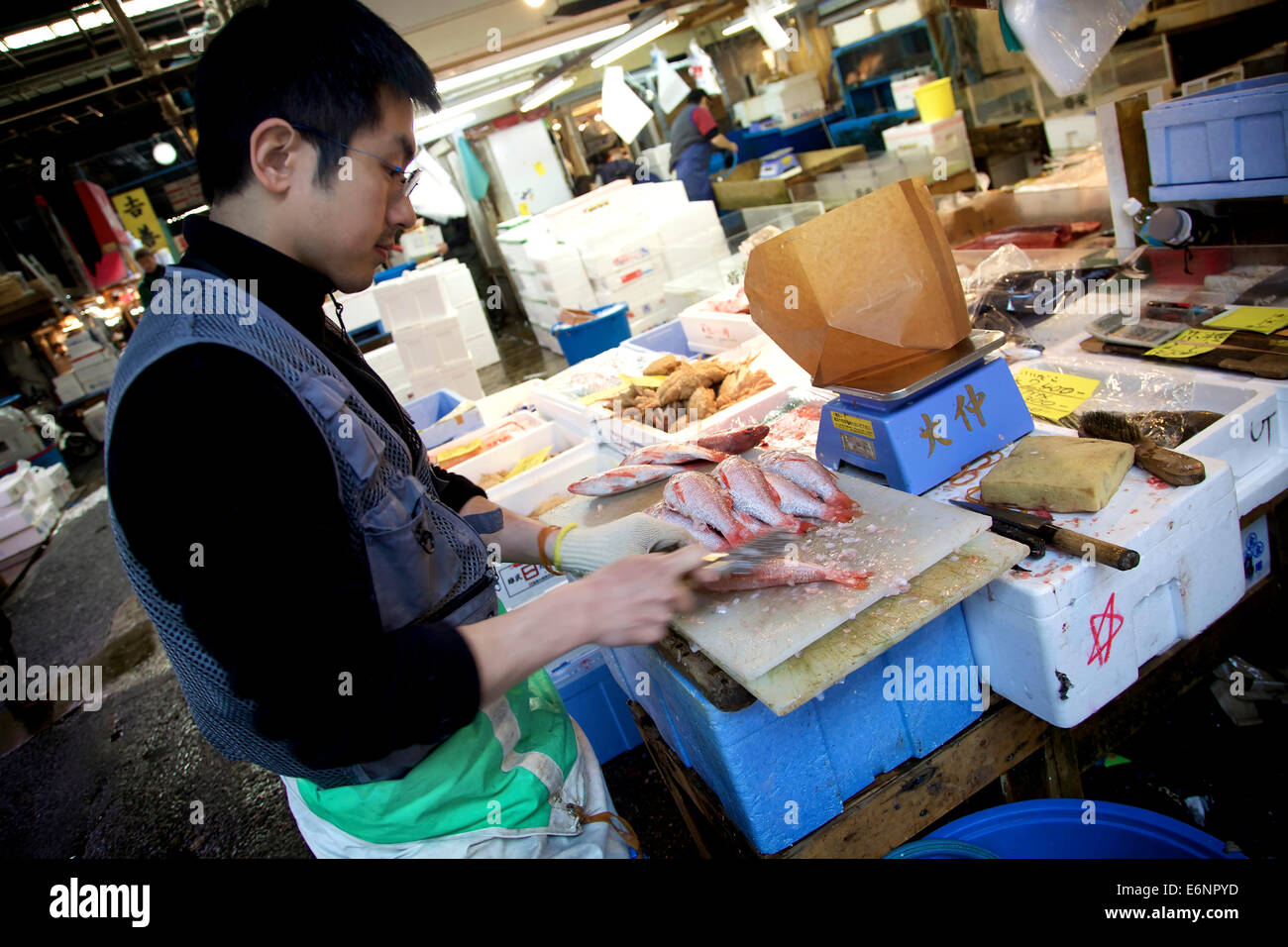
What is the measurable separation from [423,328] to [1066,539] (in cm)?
703

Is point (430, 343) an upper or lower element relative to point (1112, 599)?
upper

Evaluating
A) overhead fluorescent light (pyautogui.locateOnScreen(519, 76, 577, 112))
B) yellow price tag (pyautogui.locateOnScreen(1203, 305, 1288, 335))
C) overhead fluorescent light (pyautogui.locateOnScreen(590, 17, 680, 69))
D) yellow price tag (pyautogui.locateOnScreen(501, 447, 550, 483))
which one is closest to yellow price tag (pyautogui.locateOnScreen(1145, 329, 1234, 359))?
yellow price tag (pyautogui.locateOnScreen(1203, 305, 1288, 335))

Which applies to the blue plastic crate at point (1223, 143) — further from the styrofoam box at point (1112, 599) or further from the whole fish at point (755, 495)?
the whole fish at point (755, 495)

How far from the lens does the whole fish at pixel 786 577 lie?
1.67m

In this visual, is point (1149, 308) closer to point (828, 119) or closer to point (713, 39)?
Result: point (828, 119)

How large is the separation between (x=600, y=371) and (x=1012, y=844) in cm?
350

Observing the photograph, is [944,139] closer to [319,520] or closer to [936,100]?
[936,100]

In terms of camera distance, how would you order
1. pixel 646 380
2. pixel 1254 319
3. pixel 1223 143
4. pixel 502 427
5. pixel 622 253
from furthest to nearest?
pixel 622 253, pixel 502 427, pixel 646 380, pixel 1223 143, pixel 1254 319

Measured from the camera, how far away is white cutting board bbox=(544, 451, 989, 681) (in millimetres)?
1565

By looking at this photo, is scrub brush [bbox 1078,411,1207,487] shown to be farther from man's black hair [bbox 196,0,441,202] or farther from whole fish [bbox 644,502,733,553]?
man's black hair [bbox 196,0,441,202]

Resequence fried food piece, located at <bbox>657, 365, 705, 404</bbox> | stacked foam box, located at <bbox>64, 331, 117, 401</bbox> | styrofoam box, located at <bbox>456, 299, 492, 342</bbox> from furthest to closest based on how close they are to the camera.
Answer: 1. stacked foam box, located at <bbox>64, 331, 117, 401</bbox>
2. styrofoam box, located at <bbox>456, 299, 492, 342</bbox>
3. fried food piece, located at <bbox>657, 365, 705, 404</bbox>

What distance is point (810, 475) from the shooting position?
6.82 ft

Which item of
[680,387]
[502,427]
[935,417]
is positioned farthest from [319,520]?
[502,427]

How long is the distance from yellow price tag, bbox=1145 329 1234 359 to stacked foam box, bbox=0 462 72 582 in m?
11.1
